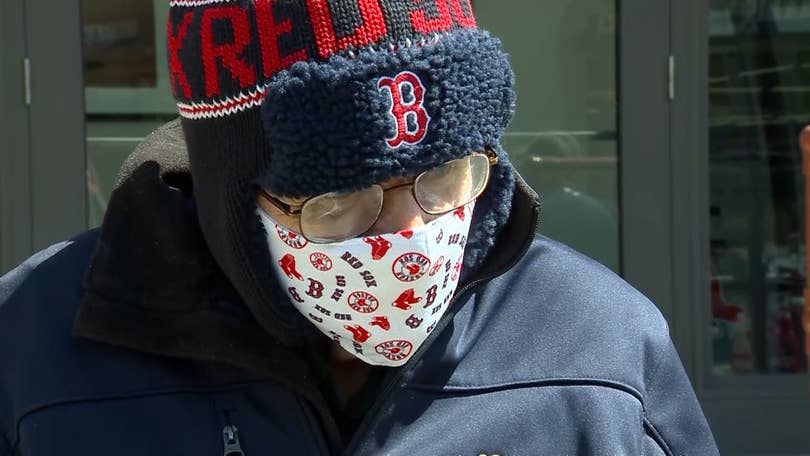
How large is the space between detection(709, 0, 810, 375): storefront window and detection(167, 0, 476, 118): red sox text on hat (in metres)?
3.52

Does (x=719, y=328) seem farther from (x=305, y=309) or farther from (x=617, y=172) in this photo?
(x=305, y=309)

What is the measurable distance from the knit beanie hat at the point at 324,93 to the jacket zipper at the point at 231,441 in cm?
21

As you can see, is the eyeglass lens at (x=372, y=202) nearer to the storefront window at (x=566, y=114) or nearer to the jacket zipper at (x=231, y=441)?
the jacket zipper at (x=231, y=441)

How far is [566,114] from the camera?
5.05 meters

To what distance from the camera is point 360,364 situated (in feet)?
5.75

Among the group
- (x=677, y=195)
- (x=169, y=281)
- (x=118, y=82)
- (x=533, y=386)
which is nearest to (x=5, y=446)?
(x=169, y=281)

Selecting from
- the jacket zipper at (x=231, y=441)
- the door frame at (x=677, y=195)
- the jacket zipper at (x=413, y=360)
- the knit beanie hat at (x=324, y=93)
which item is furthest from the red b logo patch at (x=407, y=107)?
the door frame at (x=677, y=195)

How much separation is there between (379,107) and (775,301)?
3.93 m

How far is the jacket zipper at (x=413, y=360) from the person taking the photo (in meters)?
1.65

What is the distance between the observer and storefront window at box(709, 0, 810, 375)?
16.1ft

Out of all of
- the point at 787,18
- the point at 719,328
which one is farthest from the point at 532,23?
the point at 719,328

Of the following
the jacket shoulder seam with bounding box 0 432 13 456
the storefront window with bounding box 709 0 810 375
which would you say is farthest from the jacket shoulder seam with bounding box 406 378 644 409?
the storefront window with bounding box 709 0 810 375

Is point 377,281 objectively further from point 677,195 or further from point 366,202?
point 677,195

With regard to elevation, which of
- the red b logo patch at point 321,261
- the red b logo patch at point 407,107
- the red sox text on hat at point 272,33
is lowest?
the red b logo patch at point 321,261
